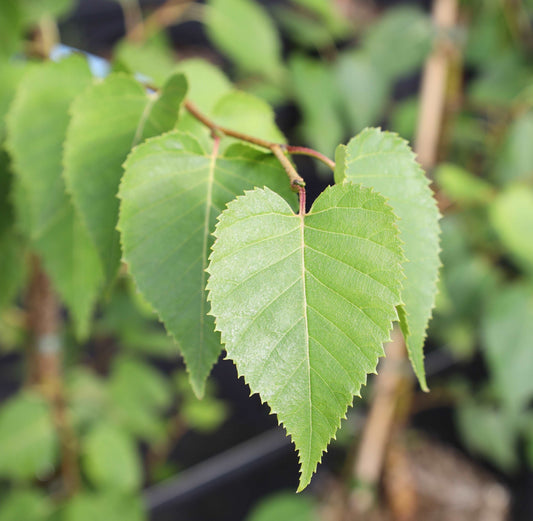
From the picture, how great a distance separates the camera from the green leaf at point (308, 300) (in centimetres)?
18

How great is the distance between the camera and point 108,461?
26.9 inches

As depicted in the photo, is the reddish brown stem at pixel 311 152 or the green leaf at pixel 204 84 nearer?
the reddish brown stem at pixel 311 152

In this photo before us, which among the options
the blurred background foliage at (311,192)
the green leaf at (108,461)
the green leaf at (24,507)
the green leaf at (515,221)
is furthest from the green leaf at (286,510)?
the green leaf at (515,221)

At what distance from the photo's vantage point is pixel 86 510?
0.63 metres

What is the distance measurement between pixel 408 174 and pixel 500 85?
82cm

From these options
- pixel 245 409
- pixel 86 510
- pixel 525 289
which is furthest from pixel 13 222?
pixel 245 409

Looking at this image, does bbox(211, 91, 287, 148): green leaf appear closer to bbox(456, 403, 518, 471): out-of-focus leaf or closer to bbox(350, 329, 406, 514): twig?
bbox(350, 329, 406, 514): twig

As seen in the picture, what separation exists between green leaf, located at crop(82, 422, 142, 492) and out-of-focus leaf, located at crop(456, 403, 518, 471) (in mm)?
684

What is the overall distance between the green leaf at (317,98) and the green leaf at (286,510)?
0.61 m

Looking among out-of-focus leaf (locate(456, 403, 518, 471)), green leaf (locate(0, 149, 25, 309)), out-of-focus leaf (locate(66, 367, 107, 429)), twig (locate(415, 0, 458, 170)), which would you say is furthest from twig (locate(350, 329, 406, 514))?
green leaf (locate(0, 149, 25, 309))

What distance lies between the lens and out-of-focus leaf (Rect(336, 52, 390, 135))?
2.77 feet

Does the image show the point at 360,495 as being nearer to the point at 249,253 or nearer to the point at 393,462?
the point at 393,462

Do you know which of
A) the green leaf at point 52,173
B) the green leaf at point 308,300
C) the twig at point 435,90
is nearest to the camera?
the green leaf at point 308,300

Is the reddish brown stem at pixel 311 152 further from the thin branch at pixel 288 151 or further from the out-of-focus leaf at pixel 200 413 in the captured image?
the out-of-focus leaf at pixel 200 413
